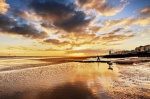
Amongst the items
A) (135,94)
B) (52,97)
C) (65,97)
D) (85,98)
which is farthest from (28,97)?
(135,94)

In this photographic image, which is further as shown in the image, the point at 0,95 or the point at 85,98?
the point at 0,95

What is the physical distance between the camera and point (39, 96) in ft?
52.8

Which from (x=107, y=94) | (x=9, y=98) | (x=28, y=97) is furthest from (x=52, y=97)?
(x=107, y=94)

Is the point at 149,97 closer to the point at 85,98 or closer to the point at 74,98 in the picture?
the point at 85,98

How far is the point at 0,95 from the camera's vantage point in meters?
16.7

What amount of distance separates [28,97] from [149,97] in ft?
35.4

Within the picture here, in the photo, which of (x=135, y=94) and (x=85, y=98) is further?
(x=135, y=94)

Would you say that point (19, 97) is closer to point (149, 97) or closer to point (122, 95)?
point (122, 95)

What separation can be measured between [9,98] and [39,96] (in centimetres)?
264

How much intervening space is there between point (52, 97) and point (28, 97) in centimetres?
230

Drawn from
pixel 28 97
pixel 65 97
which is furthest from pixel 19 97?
pixel 65 97

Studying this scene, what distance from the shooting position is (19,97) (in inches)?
632

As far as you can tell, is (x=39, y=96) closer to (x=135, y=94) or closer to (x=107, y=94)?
(x=107, y=94)

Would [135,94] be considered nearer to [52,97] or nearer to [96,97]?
[96,97]
